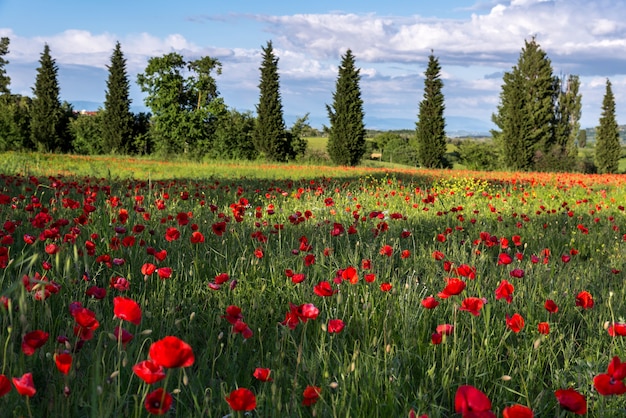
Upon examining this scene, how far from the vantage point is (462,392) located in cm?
100

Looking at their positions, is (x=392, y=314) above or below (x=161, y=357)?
below

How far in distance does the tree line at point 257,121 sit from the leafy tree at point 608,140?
2.8 inches

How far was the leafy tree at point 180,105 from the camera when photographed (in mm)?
36688

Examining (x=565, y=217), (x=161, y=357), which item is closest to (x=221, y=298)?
(x=161, y=357)

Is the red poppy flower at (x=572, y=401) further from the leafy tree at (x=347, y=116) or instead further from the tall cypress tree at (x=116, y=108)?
the tall cypress tree at (x=116, y=108)

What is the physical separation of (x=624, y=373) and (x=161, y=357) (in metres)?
0.99

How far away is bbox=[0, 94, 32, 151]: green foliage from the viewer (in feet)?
119

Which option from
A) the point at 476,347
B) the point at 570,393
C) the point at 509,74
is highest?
the point at 509,74

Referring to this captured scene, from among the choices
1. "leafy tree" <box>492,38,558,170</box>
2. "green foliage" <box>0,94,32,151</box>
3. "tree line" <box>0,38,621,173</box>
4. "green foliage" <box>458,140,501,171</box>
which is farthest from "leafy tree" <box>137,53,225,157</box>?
"green foliage" <box>458,140,501,171</box>

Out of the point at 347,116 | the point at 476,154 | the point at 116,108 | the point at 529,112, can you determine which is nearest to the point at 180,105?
the point at 116,108

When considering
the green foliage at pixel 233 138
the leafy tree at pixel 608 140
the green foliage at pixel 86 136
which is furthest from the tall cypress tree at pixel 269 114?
the leafy tree at pixel 608 140

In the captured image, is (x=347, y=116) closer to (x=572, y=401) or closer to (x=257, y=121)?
(x=257, y=121)

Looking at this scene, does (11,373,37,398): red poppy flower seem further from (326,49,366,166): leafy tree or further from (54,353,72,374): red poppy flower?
(326,49,366,166): leafy tree

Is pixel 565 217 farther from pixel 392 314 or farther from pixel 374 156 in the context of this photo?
pixel 374 156
